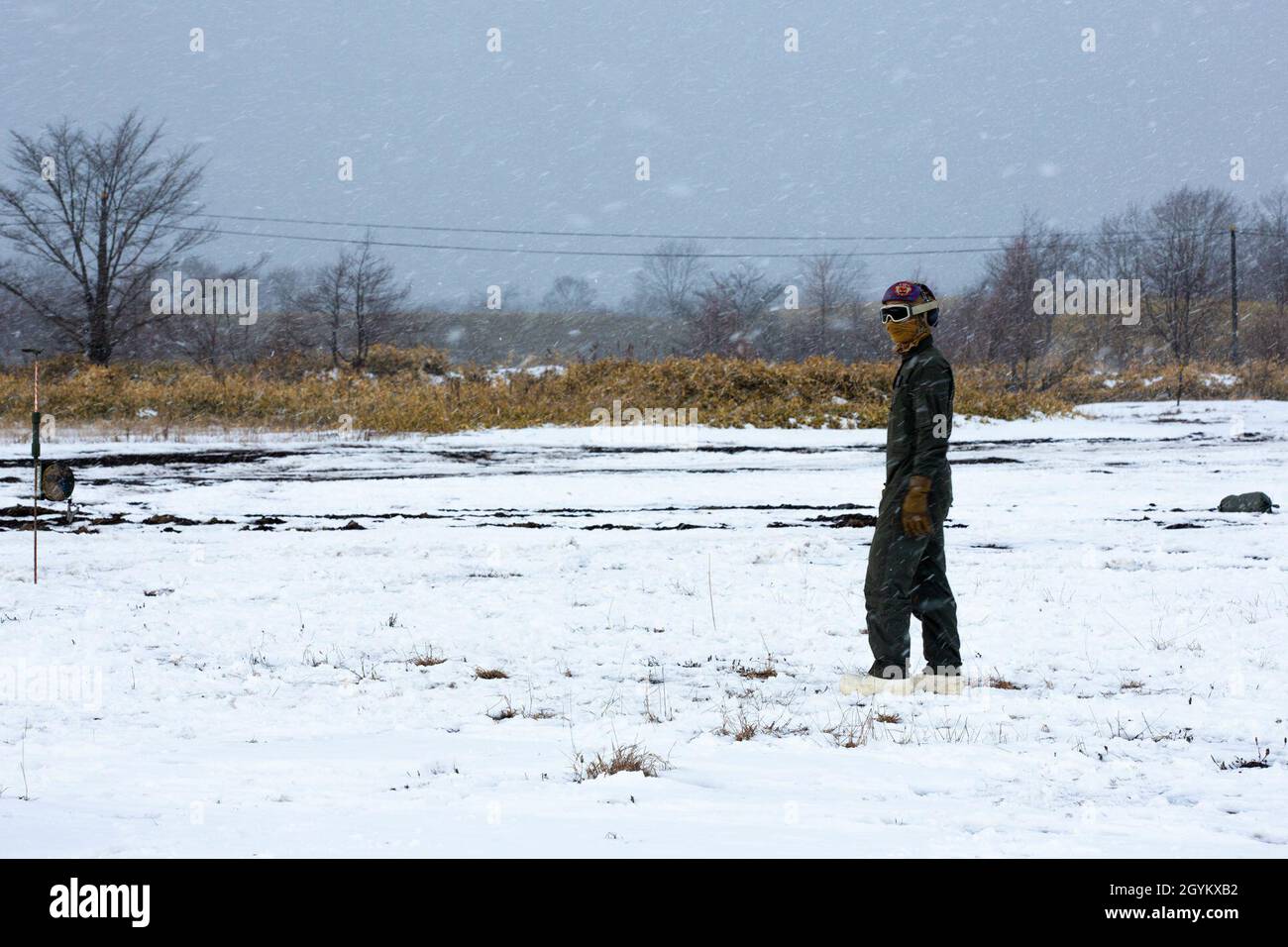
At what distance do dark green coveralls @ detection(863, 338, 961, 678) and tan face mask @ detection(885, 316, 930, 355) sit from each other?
0.04 metres

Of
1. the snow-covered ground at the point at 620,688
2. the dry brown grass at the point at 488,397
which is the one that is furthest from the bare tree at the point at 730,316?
the snow-covered ground at the point at 620,688

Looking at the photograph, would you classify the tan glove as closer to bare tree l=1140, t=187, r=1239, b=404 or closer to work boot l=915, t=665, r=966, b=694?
work boot l=915, t=665, r=966, b=694

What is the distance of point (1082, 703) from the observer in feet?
17.0

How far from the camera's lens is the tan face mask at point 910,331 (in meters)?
5.18

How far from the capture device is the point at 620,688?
5594 millimetres

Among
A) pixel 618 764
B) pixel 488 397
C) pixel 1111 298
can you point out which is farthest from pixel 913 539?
pixel 1111 298
